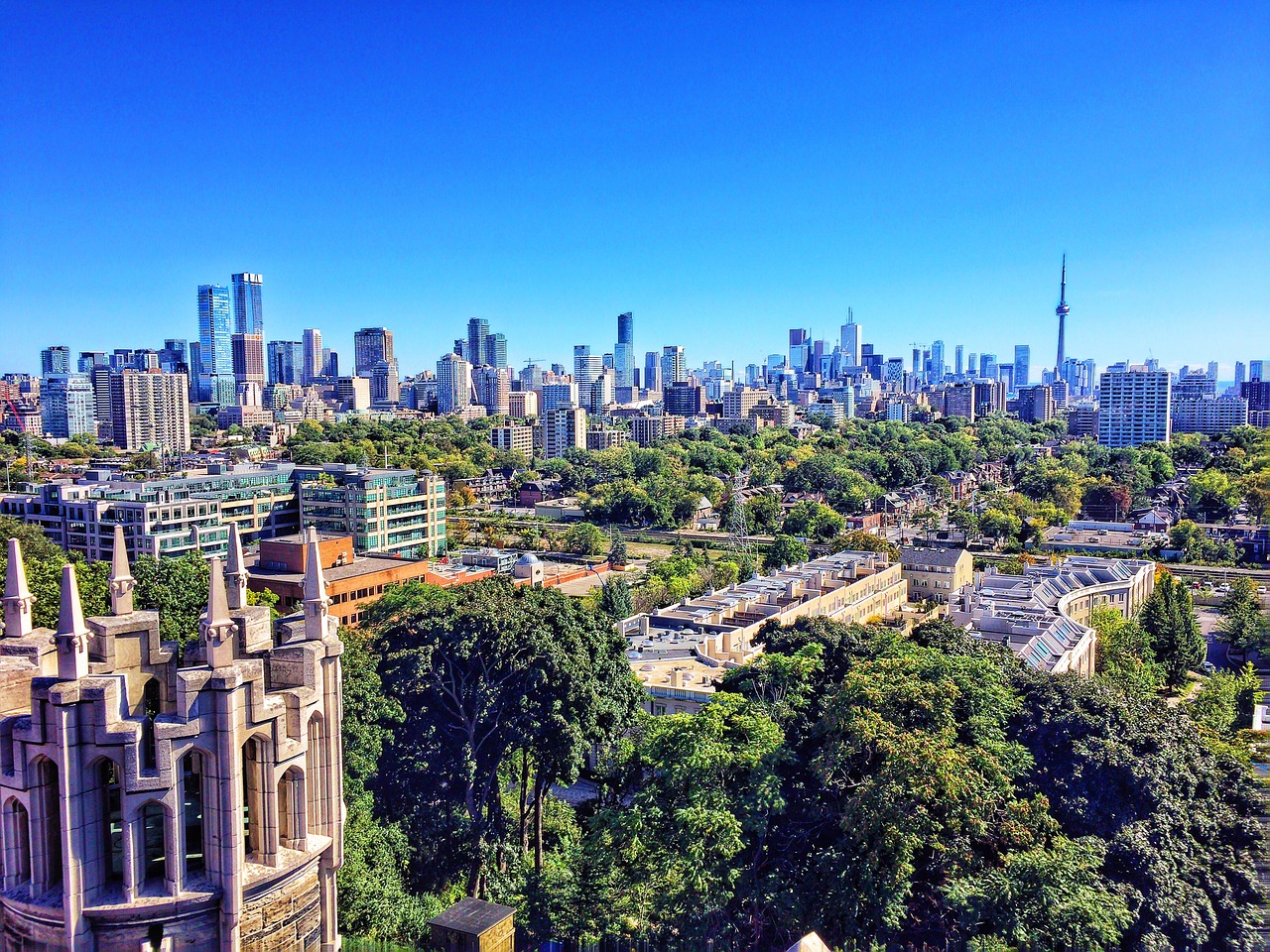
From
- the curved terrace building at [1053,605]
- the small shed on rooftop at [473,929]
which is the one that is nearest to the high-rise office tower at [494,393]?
the curved terrace building at [1053,605]

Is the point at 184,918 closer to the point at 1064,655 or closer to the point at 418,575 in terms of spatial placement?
the point at 1064,655

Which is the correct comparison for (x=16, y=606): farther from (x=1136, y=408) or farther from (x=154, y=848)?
(x=1136, y=408)

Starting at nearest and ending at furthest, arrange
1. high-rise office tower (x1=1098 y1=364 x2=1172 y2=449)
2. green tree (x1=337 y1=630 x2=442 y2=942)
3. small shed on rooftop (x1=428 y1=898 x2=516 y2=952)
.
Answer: small shed on rooftop (x1=428 y1=898 x2=516 y2=952) → green tree (x1=337 y1=630 x2=442 y2=942) → high-rise office tower (x1=1098 y1=364 x2=1172 y2=449)

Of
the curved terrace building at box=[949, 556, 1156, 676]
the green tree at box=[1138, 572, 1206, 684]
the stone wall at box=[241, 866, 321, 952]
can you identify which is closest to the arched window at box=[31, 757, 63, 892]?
the stone wall at box=[241, 866, 321, 952]

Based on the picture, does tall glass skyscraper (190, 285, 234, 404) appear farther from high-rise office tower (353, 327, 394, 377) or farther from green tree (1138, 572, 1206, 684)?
green tree (1138, 572, 1206, 684)

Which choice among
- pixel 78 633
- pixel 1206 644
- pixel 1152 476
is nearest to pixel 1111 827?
pixel 78 633

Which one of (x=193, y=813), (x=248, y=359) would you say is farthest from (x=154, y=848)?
(x=248, y=359)

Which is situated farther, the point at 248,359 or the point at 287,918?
the point at 248,359

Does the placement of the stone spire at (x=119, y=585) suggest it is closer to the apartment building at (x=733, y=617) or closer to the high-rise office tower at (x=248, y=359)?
the apartment building at (x=733, y=617)
